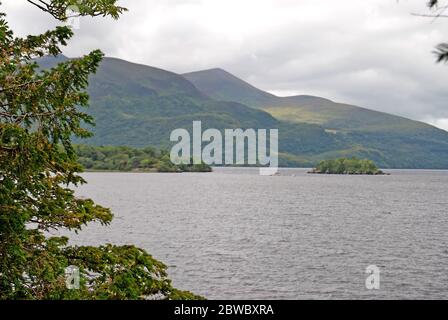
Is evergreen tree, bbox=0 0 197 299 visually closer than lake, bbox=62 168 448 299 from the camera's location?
Yes

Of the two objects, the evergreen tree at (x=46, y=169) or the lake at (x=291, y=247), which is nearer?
the evergreen tree at (x=46, y=169)

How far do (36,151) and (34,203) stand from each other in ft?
11.9

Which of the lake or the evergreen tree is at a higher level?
the evergreen tree

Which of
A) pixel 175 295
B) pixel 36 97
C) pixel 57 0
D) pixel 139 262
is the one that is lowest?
pixel 175 295

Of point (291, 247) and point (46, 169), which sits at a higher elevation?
point (46, 169)

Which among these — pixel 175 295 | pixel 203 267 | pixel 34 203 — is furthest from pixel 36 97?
pixel 203 267

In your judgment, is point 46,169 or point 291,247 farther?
point 291,247

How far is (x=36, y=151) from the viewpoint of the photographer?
12.9 metres

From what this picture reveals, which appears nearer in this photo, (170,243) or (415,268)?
(415,268)

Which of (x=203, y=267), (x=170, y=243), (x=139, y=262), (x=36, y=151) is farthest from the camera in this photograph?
(x=170, y=243)

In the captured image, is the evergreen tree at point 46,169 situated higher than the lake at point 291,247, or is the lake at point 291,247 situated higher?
the evergreen tree at point 46,169

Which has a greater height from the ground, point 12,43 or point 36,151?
point 12,43
